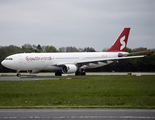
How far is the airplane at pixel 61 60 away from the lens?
4259 centimetres

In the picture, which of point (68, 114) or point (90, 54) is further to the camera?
point (90, 54)

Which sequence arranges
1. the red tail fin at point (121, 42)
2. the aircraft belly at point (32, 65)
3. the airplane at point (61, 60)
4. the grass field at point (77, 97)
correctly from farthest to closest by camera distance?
the red tail fin at point (121, 42) < the aircraft belly at point (32, 65) < the airplane at point (61, 60) < the grass field at point (77, 97)

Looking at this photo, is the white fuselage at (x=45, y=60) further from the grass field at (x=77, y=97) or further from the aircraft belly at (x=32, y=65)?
the grass field at (x=77, y=97)

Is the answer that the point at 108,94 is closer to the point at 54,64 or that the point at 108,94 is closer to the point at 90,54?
the point at 54,64

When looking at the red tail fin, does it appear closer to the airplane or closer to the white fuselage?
the airplane

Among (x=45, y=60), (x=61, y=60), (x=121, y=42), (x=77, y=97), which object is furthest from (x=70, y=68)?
(x=77, y=97)

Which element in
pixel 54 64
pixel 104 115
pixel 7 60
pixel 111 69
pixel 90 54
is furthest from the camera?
pixel 111 69

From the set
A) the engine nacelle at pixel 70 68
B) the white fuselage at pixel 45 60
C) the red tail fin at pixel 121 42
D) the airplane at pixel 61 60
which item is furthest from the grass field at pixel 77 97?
the red tail fin at pixel 121 42

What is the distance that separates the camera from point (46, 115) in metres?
11.0

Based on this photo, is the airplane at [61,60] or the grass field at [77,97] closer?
the grass field at [77,97]

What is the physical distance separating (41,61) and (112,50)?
622 inches

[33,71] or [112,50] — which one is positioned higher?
[112,50]

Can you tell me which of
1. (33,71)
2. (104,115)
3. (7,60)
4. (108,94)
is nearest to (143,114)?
(104,115)

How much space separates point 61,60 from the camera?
46750 millimetres
